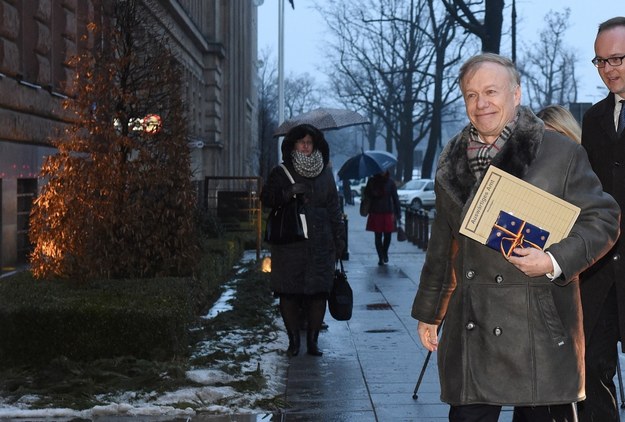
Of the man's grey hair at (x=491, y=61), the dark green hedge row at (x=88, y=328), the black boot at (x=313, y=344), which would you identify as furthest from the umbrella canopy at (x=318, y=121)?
the man's grey hair at (x=491, y=61)

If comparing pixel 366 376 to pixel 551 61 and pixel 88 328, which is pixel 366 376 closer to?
pixel 88 328

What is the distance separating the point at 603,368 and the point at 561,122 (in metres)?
1.15

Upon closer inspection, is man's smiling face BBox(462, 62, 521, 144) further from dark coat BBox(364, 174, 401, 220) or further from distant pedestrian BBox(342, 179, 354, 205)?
distant pedestrian BBox(342, 179, 354, 205)

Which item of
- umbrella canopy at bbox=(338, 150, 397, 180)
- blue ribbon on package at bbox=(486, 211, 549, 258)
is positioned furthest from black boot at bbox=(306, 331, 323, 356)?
umbrella canopy at bbox=(338, 150, 397, 180)

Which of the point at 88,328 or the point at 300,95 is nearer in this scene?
the point at 88,328

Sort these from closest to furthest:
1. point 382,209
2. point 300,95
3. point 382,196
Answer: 1. point 382,209
2. point 382,196
3. point 300,95

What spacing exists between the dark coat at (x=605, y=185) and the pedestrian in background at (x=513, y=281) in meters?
1.29

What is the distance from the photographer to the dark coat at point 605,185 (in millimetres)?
5906

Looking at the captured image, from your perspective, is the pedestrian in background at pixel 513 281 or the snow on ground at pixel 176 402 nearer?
the pedestrian in background at pixel 513 281

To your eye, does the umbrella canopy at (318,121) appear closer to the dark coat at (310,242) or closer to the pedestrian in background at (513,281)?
the dark coat at (310,242)

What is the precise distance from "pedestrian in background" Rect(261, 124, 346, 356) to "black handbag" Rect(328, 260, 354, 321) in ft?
0.28

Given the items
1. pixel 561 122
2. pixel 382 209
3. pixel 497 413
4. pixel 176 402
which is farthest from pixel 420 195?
pixel 497 413

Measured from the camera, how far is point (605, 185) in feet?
20.2

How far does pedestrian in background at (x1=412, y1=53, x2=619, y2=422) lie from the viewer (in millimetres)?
4523
